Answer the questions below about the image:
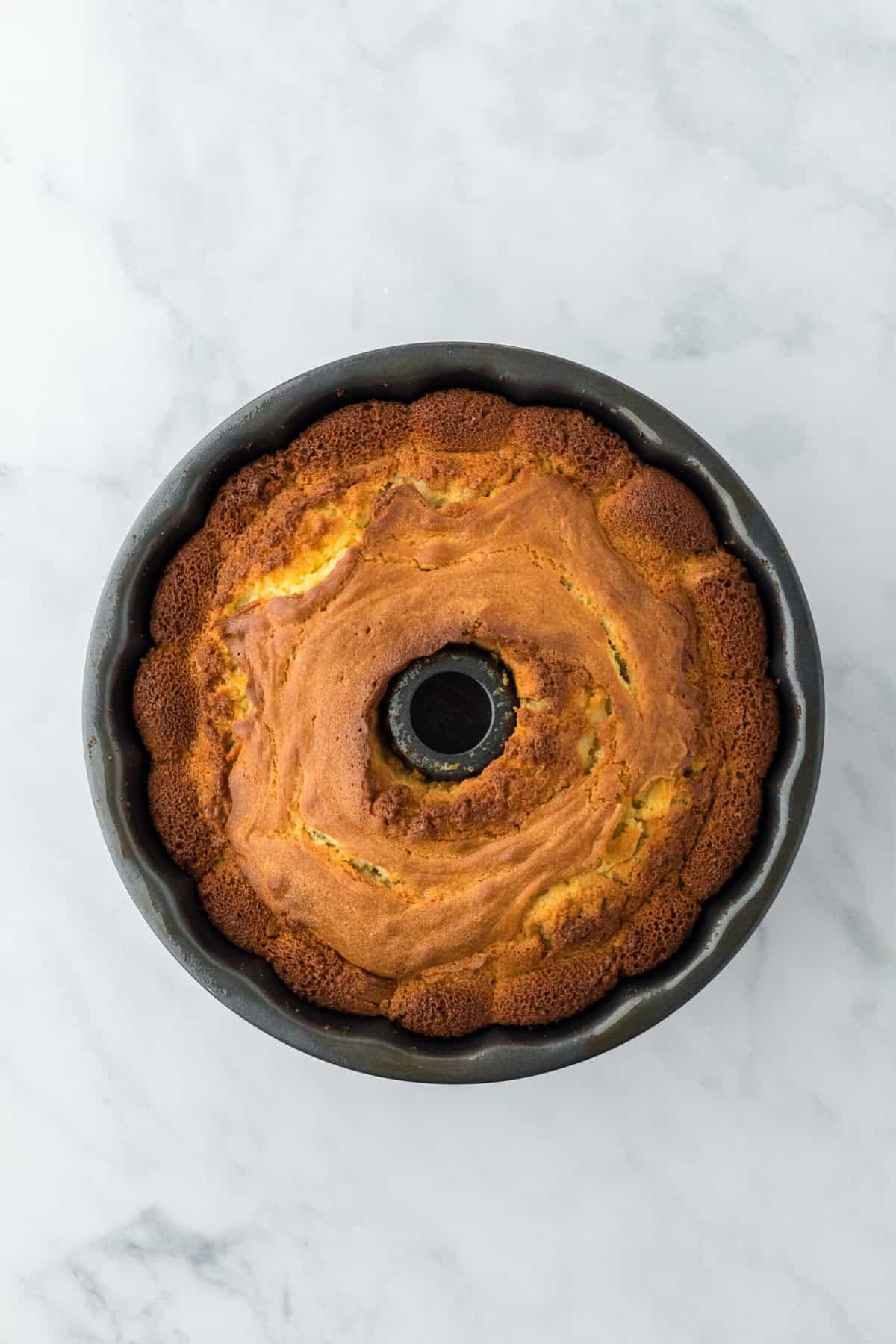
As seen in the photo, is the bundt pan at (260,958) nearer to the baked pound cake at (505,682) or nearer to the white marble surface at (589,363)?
the baked pound cake at (505,682)

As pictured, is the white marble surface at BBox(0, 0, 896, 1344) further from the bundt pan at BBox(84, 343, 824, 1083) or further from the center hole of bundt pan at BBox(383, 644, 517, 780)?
the center hole of bundt pan at BBox(383, 644, 517, 780)

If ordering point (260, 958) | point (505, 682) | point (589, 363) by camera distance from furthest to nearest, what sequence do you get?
point (589, 363), point (260, 958), point (505, 682)

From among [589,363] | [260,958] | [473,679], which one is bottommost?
[260,958]

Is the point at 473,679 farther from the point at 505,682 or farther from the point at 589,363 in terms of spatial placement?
the point at 589,363

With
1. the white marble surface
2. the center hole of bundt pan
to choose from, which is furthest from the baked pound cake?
the white marble surface

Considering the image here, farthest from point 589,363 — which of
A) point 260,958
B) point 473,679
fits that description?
point 260,958
